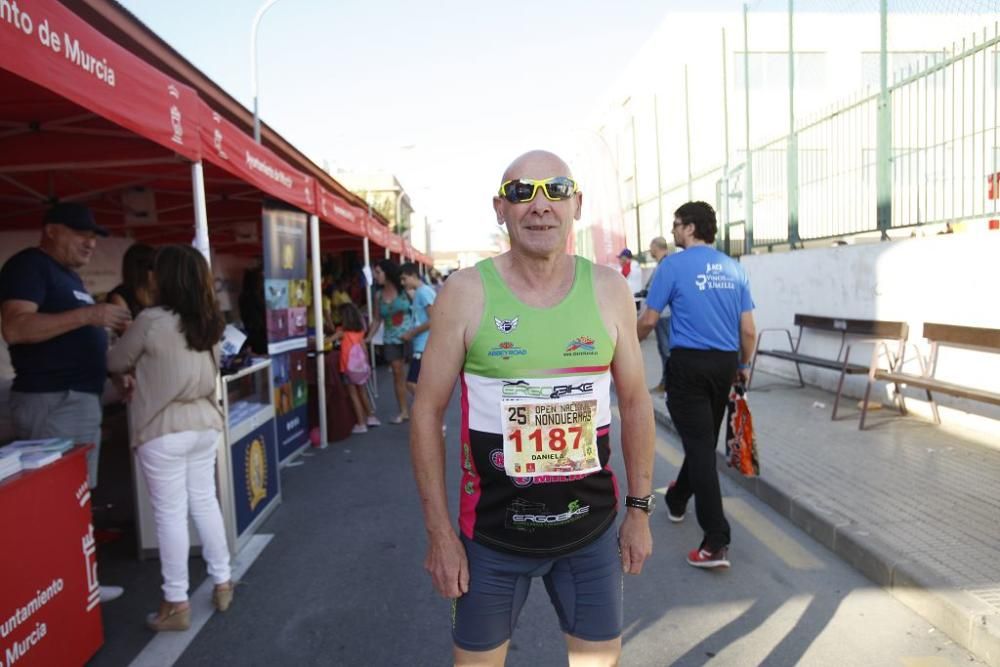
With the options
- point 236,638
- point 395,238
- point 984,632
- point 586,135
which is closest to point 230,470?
point 236,638

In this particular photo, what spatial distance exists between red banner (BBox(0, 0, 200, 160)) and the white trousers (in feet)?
5.09

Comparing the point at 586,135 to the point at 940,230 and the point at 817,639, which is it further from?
the point at 817,639

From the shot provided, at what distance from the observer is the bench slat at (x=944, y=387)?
18.6 feet

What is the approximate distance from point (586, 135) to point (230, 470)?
20.0ft

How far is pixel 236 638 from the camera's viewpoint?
3.32 metres

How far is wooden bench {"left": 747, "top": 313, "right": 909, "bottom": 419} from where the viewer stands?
7410 millimetres

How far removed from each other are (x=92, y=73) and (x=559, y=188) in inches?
87.0

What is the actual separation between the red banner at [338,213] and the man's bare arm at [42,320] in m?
3.97

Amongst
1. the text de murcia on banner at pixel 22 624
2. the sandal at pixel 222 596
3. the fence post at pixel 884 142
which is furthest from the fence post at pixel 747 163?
the text de murcia on banner at pixel 22 624

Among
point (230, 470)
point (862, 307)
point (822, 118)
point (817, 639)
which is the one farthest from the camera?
point (822, 118)

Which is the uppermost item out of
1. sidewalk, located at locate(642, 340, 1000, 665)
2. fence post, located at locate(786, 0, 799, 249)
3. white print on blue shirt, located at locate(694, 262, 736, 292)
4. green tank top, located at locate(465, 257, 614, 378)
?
fence post, located at locate(786, 0, 799, 249)

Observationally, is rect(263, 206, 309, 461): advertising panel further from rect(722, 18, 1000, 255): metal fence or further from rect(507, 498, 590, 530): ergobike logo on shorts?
rect(722, 18, 1000, 255): metal fence

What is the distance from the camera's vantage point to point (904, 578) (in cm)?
352

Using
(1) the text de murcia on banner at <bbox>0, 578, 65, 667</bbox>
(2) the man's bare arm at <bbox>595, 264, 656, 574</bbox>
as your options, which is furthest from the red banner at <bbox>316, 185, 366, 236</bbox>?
(2) the man's bare arm at <bbox>595, 264, 656, 574</bbox>
